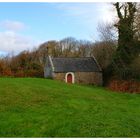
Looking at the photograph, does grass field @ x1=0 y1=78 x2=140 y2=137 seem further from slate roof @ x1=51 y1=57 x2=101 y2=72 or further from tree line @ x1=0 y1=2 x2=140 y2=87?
slate roof @ x1=51 y1=57 x2=101 y2=72

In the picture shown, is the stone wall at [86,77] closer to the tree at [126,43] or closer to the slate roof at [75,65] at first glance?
the slate roof at [75,65]

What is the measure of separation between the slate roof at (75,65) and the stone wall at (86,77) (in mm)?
589

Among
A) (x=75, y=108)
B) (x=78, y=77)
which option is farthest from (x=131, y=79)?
(x=75, y=108)


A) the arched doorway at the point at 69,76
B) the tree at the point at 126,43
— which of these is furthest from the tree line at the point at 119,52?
the arched doorway at the point at 69,76

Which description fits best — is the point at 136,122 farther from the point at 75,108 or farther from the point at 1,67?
the point at 1,67

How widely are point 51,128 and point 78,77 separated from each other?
3737cm

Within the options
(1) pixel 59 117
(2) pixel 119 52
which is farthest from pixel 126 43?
(1) pixel 59 117

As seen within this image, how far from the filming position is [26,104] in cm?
1795

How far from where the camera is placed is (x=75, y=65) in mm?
51188

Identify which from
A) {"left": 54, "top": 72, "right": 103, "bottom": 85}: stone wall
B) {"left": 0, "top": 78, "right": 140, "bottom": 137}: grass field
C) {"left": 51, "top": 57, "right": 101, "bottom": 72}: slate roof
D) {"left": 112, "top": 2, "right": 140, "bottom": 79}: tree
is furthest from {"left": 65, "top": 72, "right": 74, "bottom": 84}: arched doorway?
{"left": 0, "top": 78, "right": 140, "bottom": 137}: grass field

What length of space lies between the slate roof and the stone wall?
59 cm

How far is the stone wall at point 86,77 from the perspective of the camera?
49500 mm

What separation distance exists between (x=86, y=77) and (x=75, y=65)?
8.81ft

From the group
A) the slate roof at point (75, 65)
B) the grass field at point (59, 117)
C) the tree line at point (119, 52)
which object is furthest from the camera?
the slate roof at point (75, 65)
